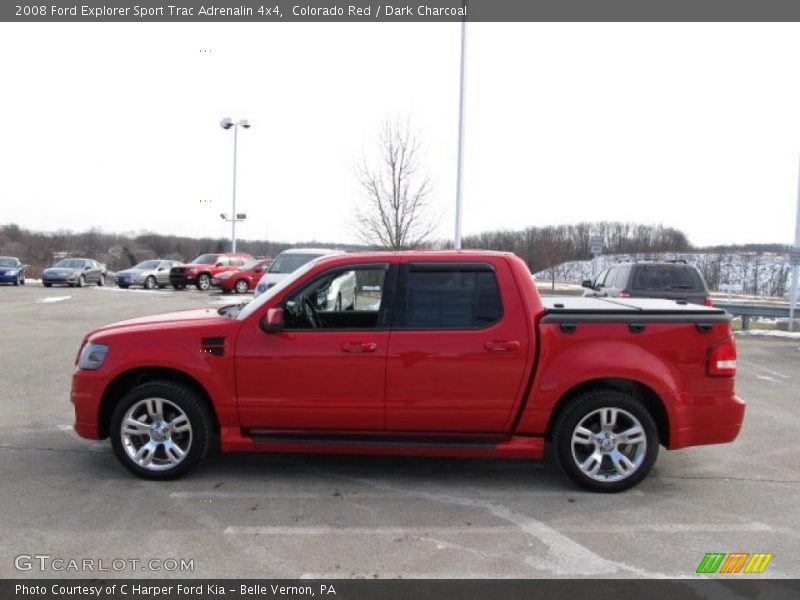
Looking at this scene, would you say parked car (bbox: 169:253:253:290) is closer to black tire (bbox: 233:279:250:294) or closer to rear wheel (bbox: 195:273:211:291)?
rear wheel (bbox: 195:273:211:291)

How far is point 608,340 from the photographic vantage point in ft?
14.9

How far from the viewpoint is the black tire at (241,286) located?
28.5m

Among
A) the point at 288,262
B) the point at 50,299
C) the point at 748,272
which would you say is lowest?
the point at 50,299

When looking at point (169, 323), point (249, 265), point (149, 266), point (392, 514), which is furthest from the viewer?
point (149, 266)

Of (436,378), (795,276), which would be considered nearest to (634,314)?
(436,378)

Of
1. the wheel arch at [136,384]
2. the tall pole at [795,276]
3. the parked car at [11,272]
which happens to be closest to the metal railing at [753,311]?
the tall pole at [795,276]

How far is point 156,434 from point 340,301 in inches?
69.3

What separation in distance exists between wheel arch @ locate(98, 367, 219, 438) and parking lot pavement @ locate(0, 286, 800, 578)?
0.46 metres

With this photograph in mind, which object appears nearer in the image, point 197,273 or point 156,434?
point 156,434

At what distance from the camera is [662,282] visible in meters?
11.7

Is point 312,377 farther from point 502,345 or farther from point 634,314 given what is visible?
point 634,314

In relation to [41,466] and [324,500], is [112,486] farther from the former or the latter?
[324,500]
